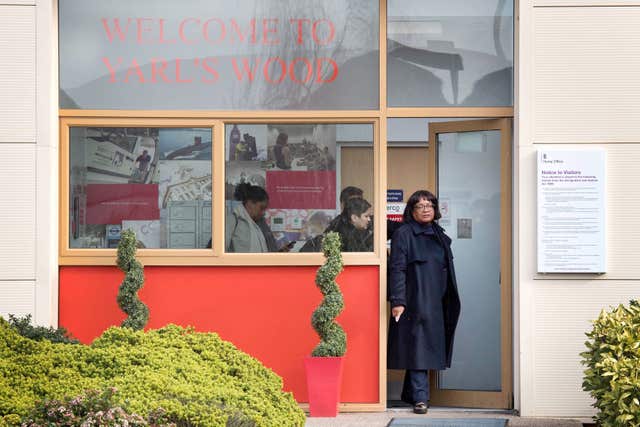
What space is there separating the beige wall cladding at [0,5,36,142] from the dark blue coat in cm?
335

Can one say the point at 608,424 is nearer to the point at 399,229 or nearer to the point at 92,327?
the point at 399,229

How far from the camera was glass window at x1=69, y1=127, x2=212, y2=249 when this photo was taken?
1004cm

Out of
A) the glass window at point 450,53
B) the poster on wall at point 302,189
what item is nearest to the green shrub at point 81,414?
the poster on wall at point 302,189

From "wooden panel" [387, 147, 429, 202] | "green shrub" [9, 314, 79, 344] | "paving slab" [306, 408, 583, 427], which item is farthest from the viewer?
"wooden panel" [387, 147, 429, 202]

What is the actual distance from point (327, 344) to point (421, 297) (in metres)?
1.05

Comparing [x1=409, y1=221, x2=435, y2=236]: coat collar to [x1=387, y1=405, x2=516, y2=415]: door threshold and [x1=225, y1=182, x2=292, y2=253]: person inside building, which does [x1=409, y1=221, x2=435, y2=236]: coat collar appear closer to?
[x1=225, y1=182, x2=292, y2=253]: person inside building

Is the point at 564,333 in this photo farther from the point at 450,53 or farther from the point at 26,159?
the point at 26,159

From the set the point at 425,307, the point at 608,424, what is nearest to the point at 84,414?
the point at 608,424

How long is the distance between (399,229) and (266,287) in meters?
1.28

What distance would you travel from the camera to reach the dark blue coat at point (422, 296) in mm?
10023

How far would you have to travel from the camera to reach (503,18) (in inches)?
396

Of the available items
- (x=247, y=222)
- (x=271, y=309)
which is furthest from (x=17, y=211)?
(x=271, y=309)

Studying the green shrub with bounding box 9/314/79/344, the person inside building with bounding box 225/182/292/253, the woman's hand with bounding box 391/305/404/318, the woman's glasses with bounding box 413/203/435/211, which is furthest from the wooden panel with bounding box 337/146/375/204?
the green shrub with bounding box 9/314/79/344

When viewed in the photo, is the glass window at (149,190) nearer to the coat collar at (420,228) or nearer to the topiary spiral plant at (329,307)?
the topiary spiral plant at (329,307)
